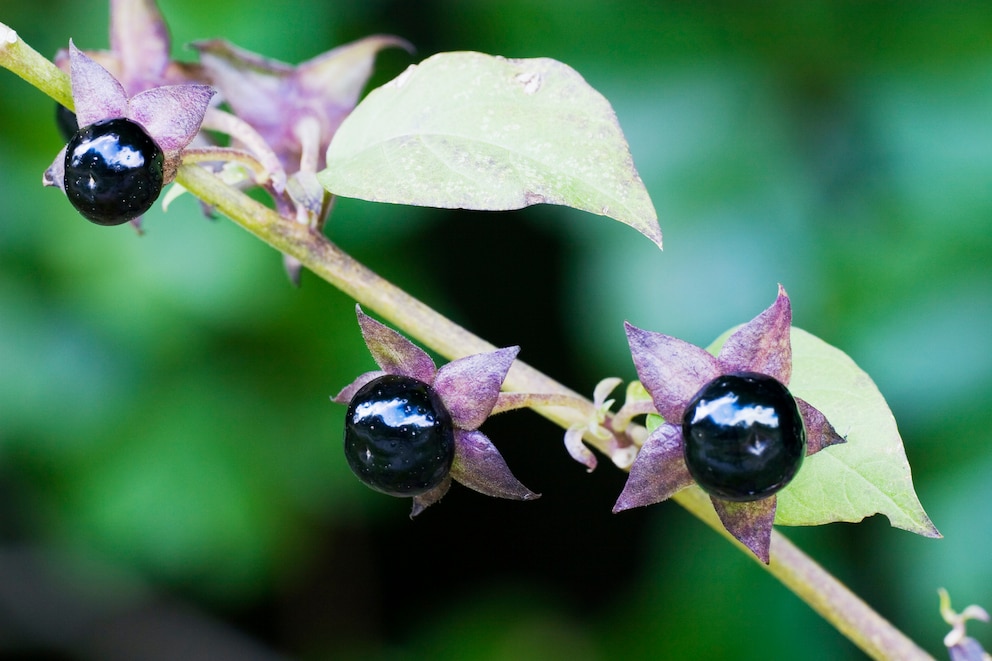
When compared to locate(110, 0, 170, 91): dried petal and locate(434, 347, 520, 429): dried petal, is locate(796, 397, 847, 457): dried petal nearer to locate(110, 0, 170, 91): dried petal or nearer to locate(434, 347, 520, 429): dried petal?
locate(434, 347, 520, 429): dried petal

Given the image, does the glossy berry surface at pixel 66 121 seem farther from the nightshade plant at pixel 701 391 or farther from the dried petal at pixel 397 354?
the nightshade plant at pixel 701 391

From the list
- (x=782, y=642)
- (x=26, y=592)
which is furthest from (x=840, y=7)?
(x=26, y=592)

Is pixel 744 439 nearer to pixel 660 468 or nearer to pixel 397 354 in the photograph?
pixel 660 468

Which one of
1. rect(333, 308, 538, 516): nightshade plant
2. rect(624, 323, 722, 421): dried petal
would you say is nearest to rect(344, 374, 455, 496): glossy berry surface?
rect(333, 308, 538, 516): nightshade plant

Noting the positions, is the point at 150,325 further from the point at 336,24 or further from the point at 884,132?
the point at 884,132

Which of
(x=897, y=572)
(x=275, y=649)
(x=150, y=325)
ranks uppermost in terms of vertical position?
(x=150, y=325)

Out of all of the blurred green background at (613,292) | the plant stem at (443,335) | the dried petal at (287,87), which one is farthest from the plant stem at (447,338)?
the blurred green background at (613,292)

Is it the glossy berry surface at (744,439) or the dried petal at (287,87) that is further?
the dried petal at (287,87)
